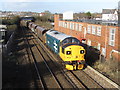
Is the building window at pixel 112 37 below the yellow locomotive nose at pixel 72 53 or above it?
above

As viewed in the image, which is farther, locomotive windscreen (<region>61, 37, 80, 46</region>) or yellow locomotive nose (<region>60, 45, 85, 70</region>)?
locomotive windscreen (<region>61, 37, 80, 46</region>)

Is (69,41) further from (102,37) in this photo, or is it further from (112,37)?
(102,37)

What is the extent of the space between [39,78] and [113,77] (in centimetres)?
577

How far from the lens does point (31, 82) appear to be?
39.4ft

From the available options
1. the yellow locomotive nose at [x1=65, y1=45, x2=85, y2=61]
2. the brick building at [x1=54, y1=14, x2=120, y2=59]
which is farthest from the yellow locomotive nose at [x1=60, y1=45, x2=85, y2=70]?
the brick building at [x1=54, y1=14, x2=120, y2=59]

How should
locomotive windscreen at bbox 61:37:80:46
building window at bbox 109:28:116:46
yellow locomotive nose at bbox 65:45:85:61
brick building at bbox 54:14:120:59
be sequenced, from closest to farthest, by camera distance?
yellow locomotive nose at bbox 65:45:85:61 < locomotive windscreen at bbox 61:37:80:46 < brick building at bbox 54:14:120:59 < building window at bbox 109:28:116:46

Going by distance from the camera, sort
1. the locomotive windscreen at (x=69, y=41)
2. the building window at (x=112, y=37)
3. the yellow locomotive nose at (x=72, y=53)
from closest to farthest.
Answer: the yellow locomotive nose at (x=72, y=53) < the locomotive windscreen at (x=69, y=41) < the building window at (x=112, y=37)

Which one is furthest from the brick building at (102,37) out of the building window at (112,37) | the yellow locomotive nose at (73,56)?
the yellow locomotive nose at (73,56)

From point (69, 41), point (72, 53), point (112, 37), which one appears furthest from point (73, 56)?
point (112, 37)

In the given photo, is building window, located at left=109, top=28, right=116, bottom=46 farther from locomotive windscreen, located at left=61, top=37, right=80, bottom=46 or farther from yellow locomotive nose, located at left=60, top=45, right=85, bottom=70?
yellow locomotive nose, located at left=60, top=45, right=85, bottom=70

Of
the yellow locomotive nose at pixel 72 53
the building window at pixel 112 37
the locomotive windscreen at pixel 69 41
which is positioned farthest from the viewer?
the building window at pixel 112 37

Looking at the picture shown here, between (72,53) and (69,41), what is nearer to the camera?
(72,53)

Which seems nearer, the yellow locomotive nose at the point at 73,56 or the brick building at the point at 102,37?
the yellow locomotive nose at the point at 73,56

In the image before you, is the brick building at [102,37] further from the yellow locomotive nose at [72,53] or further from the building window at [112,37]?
the yellow locomotive nose at [72,53]
